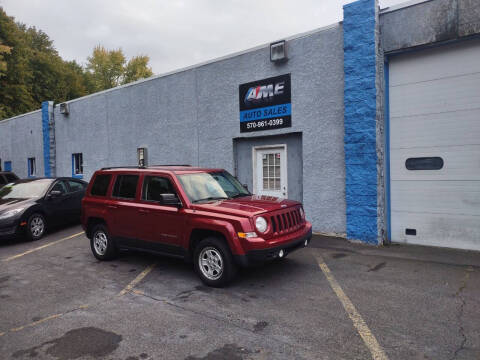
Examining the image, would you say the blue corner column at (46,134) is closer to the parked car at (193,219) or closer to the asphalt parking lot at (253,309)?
the asphalt parking lot at (253,309)

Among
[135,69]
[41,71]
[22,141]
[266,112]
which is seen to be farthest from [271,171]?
[135,69]

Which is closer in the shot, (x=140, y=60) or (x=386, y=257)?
(x=386, y=257)

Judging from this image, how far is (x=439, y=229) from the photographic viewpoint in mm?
7414

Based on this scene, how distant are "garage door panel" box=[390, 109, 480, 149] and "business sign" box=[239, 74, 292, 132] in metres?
2.67

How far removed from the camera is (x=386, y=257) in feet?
22.3

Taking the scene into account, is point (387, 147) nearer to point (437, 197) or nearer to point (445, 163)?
point (445, 163)

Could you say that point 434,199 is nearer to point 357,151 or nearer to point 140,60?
point 357,151

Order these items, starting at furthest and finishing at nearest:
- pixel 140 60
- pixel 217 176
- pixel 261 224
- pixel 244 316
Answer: pixel 140 60 < pixel 217 176 < pixel 261 224 < pixel 244 316

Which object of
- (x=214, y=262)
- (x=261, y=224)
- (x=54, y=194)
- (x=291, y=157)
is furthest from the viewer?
(x=54, y=194)

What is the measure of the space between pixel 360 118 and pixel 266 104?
2.70 m

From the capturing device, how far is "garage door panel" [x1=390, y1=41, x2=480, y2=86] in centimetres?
709

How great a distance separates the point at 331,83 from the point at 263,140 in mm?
2435

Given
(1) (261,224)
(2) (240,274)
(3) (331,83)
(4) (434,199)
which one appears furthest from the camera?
(3) (331,83)

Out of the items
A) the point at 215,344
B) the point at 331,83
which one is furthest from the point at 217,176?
the point at 331,83
